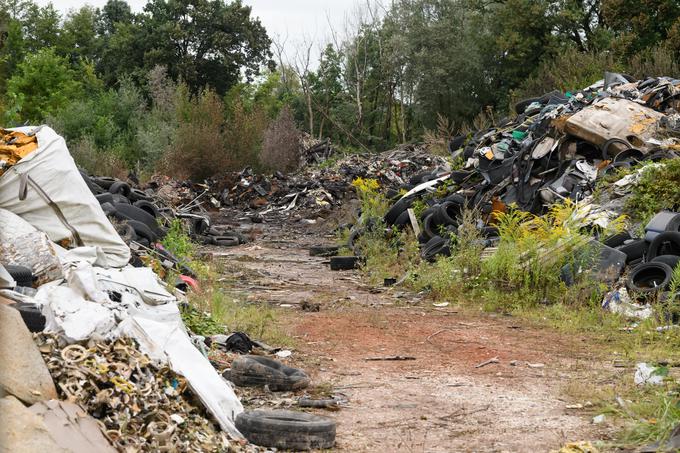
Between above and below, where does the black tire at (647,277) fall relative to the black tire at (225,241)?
above

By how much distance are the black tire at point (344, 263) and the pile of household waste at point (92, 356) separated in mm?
6473

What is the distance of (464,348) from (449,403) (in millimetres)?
1961

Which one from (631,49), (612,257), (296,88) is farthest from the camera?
(296,88)

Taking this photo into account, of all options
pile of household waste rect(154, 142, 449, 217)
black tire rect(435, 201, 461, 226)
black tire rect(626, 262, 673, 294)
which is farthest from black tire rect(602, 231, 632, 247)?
pile of household waste rect(154, 142, 449, 217)

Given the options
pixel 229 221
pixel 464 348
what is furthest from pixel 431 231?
pixel 229 221

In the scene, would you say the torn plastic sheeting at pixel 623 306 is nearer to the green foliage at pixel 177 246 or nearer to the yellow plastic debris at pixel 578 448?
the yellow plastic debris at pixel 578 448

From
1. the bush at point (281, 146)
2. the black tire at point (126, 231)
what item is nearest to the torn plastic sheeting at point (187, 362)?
the black tire at point (126, 231)

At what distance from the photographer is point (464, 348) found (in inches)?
304

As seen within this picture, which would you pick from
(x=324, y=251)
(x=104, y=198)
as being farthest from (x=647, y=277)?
(x=104, y=198)

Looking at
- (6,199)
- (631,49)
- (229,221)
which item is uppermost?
(631,49)

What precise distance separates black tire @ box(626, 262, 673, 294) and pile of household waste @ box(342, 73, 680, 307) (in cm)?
20

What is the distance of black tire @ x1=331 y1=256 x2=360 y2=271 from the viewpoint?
13734 mm

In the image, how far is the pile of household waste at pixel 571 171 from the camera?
9859 millimetres

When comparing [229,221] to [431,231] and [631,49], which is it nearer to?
[431,231]
